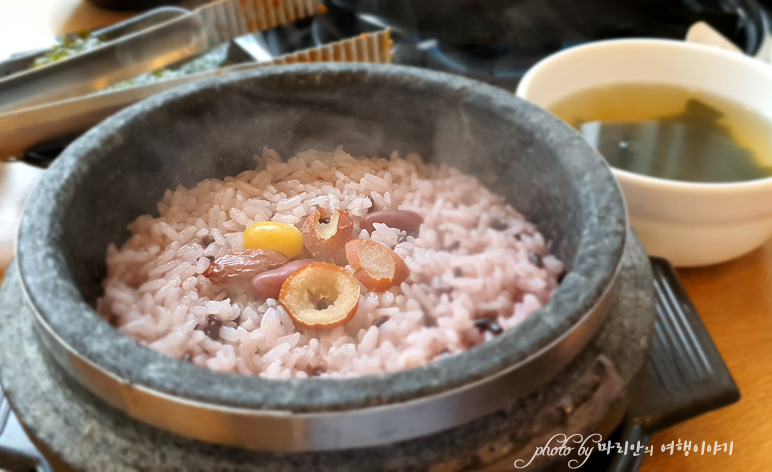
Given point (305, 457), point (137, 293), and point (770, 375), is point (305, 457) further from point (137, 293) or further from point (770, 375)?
point (770, 375)

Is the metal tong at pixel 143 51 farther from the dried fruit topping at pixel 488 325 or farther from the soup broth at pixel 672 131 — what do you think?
A: the dried fruit topping at pixel 488 325

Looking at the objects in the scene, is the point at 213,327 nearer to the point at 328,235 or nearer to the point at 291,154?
the point at 328,235

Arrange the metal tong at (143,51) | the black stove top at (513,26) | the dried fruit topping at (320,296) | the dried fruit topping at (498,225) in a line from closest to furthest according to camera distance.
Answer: the dried fruit topping at (320,296), the dried fruit topping at (498,225), the metal tong at (143,51), the black stove top at (513,26)

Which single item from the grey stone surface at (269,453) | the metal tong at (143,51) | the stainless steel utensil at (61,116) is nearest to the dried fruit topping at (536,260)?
the grey stone surface at (269,453)

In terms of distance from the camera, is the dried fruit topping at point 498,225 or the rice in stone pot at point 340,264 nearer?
the rice in stone pot at point 340,264

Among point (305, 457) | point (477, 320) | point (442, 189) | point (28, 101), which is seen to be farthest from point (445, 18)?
point (305, 457)
